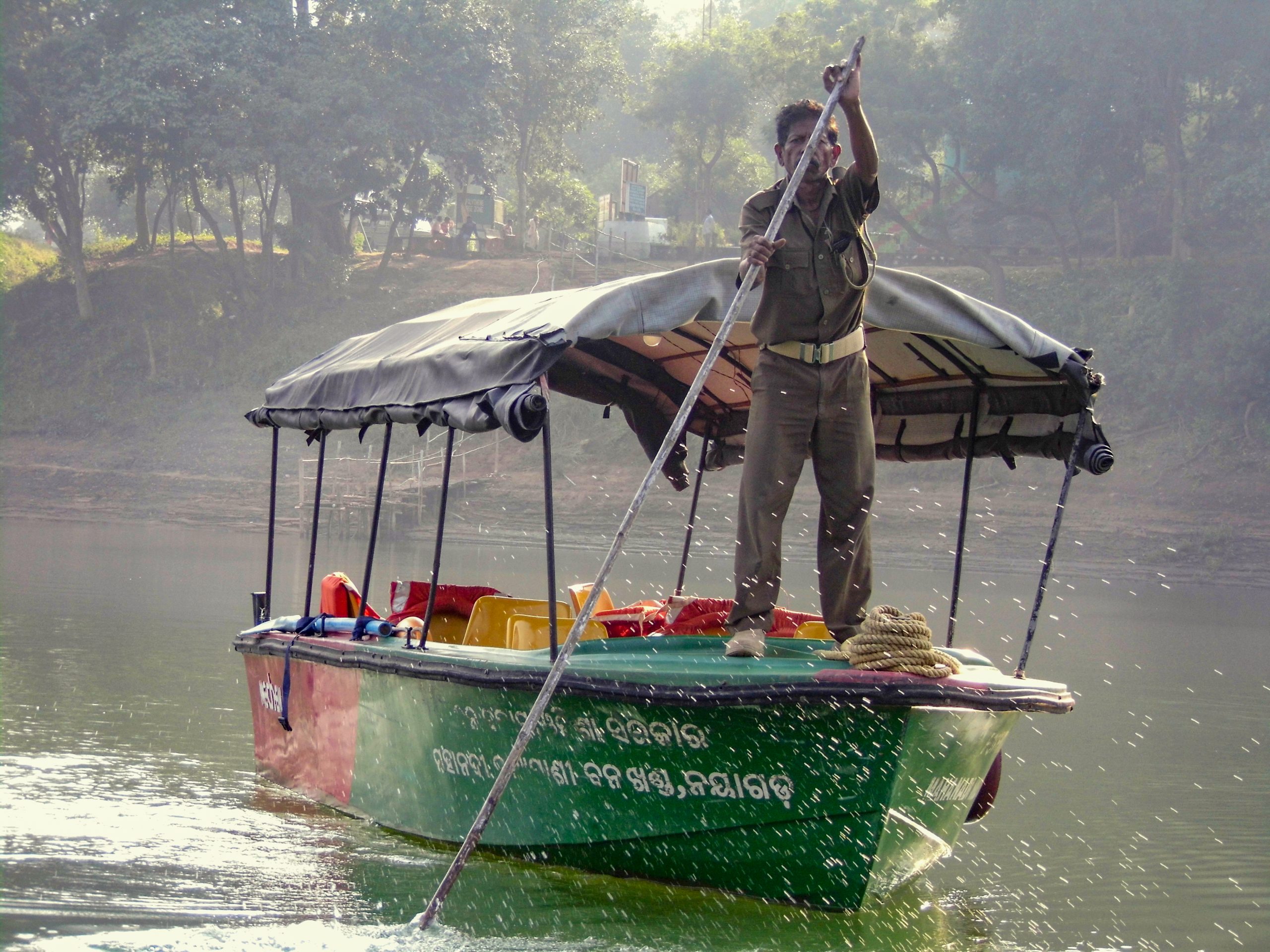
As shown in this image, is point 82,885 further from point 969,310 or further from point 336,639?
point 969,310

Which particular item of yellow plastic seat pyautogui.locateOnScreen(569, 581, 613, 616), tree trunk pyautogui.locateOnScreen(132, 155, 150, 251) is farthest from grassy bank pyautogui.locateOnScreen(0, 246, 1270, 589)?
yellow plastic seat pyautogui.locateOnScreen(569, 581, 613, 616)

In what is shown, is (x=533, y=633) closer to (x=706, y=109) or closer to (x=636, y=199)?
(x=706, y=109)

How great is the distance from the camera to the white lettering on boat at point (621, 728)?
16.7 feet

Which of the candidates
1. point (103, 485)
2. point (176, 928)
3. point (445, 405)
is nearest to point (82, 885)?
point (176, 928)

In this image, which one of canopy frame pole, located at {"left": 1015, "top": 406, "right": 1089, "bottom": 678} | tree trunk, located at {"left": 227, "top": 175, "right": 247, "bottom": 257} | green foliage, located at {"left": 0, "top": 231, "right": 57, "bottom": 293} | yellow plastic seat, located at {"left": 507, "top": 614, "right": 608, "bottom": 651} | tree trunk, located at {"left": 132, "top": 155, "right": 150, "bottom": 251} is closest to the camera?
canopy frame pole, located at {"left": 1015, "top": 406, "right": 1089, "bottom": 678}

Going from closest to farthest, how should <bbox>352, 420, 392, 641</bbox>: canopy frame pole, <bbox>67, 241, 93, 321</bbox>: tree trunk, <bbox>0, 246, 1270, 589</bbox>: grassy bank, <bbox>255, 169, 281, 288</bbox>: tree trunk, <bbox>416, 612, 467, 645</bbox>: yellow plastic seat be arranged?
<bbox>352, 420, 392, 641</bbox>: canopy frame pole < <bbox>416, 612, 467, 645</bbox>: yellow plastic seat < <bbox>0, 246, 1270, 589</bbox>: grassy bank < <bbox>255, 169, 281, 288</bbox>: tree trunk < <bbox>67, 241, 93, 321</bbox>: tree trunk

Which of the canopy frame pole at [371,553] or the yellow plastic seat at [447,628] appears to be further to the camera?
the yellow plastic seat at [447,628]

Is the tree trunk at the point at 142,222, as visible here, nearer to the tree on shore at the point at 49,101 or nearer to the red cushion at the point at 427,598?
the tree on shore at the point at 49,101

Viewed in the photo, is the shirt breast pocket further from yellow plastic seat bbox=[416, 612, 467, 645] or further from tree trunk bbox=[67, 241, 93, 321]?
tree trunk bbox=[67, 241, 93, 321]

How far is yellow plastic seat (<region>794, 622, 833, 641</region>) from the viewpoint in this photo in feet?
21.3

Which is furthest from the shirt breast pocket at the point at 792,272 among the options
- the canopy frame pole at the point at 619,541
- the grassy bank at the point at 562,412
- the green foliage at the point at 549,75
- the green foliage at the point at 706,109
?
the green foliage at the point at 706,109

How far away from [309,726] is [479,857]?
159 cm

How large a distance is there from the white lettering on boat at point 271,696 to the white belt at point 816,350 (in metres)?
3.46

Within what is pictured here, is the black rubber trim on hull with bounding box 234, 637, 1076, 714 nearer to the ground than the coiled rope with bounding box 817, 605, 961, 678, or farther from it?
nearer to the ground
